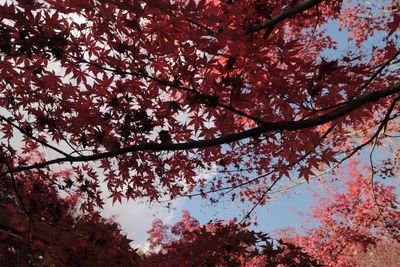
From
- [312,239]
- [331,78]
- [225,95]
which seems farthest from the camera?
[312,239]

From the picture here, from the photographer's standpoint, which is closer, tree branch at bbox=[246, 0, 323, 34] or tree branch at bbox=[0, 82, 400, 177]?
tree branch at bbox=[0, 82, 400, 177]

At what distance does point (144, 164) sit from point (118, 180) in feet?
1.50

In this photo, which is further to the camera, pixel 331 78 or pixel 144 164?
pixel 144 164

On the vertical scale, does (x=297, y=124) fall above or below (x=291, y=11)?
below

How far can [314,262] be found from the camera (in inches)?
180

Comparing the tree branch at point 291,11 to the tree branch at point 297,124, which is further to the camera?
the tree branch at point 291,11

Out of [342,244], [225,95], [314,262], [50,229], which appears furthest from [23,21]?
[342,244]

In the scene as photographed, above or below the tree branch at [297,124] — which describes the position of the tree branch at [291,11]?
above

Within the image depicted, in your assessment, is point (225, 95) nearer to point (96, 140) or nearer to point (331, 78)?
point (331, 78)

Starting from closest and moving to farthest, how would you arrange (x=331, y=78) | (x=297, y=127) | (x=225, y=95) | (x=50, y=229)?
(x=297, y=127) → (x=331, y=78) → (x=225, y=95) → (x=50, y=229)

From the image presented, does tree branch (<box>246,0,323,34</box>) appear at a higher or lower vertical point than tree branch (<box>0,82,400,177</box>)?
higher

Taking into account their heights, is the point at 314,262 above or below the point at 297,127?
below

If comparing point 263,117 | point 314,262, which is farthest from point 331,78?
point 314,262

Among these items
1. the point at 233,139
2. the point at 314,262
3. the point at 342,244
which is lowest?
the point at 314,262
